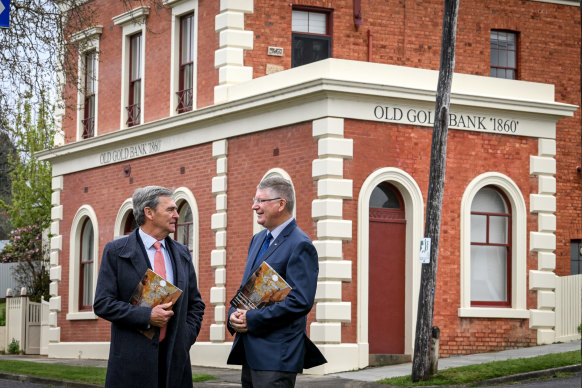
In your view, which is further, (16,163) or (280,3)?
(16,163)

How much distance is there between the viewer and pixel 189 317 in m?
8.24

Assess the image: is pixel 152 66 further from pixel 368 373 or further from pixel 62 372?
pixel 368 373

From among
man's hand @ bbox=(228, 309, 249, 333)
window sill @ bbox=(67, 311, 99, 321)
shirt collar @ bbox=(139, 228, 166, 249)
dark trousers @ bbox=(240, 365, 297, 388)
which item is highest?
shirt collar @ bbox=(139, 228, 166, 249)

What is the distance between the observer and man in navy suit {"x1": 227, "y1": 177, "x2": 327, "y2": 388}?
787 cm

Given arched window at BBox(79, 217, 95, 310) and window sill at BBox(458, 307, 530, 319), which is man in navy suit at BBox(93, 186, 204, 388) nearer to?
window sill at BBox(458, 307, 530, 319)

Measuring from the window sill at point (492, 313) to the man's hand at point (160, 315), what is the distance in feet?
47.0

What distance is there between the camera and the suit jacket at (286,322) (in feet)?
25.7

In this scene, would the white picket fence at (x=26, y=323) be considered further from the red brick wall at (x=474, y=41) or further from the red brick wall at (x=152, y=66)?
the red brick wall at (x=474, y=41)

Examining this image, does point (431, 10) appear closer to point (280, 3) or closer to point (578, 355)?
point (280, 3)

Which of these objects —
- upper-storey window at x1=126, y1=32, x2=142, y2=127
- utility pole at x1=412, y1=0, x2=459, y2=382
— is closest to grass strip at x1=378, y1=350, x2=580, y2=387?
utility pole at x1=412, y1=0, x2=459, y2=382

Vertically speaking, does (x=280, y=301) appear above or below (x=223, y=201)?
below

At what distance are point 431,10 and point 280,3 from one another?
10.8ft

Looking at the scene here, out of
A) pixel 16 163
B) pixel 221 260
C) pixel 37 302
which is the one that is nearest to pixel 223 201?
pixel 221 260

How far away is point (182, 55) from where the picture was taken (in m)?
25.5
